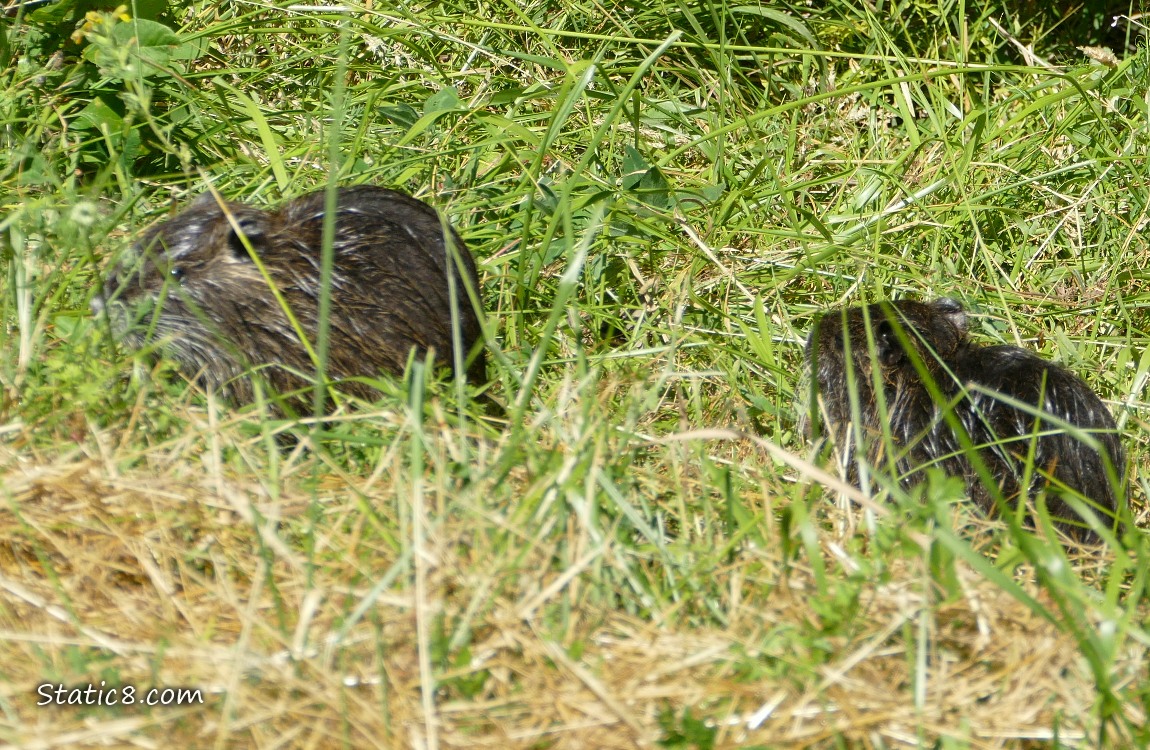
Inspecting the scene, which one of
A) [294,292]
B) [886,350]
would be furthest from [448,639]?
[886,350]

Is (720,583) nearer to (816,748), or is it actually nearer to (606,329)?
(816,748)

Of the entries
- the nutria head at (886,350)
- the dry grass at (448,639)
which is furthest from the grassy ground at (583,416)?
the nutria head at (886,350)

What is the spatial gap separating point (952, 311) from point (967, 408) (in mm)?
484

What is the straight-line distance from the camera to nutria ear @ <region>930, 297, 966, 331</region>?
349 centimetres

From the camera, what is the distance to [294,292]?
318 cm

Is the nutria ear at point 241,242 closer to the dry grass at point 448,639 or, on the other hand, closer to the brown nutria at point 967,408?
the dry grass at point 448,639

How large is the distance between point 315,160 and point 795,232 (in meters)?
1.63

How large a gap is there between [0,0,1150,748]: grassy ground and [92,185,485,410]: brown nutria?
0.18 metres

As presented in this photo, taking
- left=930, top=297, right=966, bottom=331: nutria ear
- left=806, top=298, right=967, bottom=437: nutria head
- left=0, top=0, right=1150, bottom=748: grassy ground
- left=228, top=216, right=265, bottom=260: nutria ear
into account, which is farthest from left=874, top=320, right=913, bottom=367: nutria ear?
left=228, top=216, right=265, bottom=260: nutria ear

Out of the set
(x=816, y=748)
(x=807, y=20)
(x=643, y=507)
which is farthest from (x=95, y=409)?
(x=807, y=20)

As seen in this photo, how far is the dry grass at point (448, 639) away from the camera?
1.84 metres

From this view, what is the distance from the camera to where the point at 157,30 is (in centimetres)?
391

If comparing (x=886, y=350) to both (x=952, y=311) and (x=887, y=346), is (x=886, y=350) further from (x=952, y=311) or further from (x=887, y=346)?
(x=952, y=311)

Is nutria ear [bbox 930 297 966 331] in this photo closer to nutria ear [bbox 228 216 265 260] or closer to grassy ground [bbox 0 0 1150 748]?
grassy ground [bbox 0 0 1150 748]
